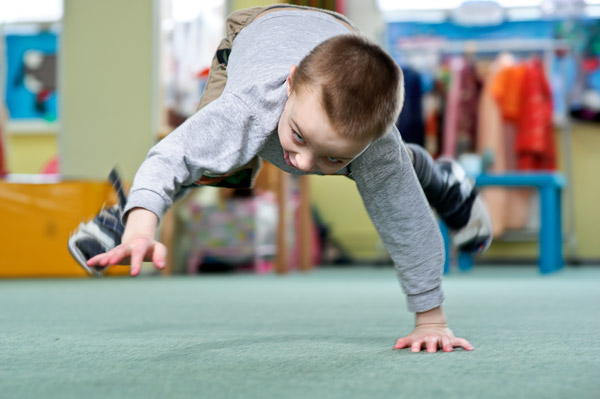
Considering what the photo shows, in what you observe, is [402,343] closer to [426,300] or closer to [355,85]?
[426,300]

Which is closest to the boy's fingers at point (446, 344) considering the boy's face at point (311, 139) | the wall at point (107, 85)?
the boy's face at point (311, 139)

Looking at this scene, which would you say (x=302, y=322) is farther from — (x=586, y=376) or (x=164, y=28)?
(x=164, y=28)

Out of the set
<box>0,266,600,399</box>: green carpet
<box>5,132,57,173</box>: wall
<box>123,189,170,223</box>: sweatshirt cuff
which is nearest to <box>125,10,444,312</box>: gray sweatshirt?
<box>123,189,170,223</box>: sweatshirt cuff

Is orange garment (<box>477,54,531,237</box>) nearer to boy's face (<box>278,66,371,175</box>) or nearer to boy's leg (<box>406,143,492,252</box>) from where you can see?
boy's leg (<box>406,143,492,252</box>)

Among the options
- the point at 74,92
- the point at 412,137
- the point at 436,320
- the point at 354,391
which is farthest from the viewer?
the point at 412,137

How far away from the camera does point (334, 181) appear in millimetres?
4688

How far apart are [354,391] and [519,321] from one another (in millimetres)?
755

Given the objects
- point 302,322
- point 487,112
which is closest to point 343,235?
point 487,112

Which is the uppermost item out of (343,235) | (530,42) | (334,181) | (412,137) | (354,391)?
(530,42)

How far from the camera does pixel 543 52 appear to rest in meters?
4.38

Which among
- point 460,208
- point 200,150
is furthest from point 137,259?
point 460,208

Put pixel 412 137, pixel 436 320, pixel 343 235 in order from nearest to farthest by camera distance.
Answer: pixel 436 320 < pixel 412 137 < pixel 343 235

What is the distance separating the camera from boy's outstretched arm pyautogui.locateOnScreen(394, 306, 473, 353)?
0.98 meters

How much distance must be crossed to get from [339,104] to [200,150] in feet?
0.61
